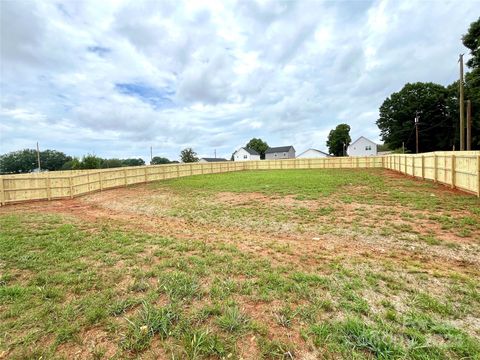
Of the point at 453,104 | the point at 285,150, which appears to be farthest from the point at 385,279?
the point at 285,150

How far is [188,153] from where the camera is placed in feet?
192

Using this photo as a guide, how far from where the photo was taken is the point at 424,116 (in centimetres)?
3841

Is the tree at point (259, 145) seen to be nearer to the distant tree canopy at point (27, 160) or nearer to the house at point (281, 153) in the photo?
the house at point (281, 153)

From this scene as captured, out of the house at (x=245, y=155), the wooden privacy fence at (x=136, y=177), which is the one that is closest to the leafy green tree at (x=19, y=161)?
the house at (x=245, y=155)

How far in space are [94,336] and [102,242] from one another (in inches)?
114

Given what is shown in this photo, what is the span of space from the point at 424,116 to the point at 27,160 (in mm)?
91535

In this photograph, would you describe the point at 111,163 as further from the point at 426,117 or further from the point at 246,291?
the point at 426,117

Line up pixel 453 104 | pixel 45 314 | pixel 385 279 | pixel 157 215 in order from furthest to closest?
pixel 453 104
pixel 157 215
pixel 385 279
pixel 45 314

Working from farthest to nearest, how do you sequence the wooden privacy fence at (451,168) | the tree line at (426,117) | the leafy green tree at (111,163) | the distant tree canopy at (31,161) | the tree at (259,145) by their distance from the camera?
the tree at (259,145) < the distant tree canopy at (31,161) < the leafy green tree at (111,163) < the tree line at (426,117) < the wooden privacy fence at (451,168)

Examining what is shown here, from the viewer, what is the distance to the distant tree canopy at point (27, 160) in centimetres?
5822

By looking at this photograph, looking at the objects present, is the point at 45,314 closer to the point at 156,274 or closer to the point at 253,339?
the point at 156,274

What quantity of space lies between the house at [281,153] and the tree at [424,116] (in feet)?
86.1

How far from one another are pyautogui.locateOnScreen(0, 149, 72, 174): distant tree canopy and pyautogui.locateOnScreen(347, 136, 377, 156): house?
7965 cm

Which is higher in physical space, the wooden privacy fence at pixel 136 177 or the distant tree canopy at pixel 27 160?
the distant tree canopy at pixel 27 160
